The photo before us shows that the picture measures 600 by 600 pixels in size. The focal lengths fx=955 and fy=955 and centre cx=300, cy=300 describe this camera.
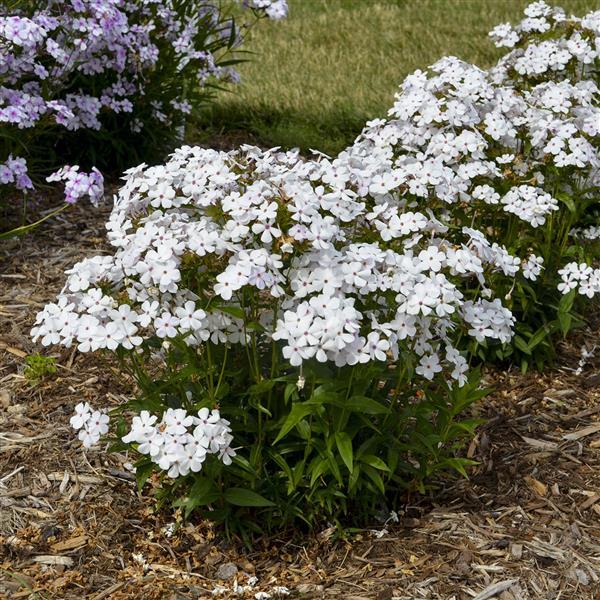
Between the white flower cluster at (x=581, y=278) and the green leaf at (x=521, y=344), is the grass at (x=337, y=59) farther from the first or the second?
the white flower cluster at (x=581, y=278)

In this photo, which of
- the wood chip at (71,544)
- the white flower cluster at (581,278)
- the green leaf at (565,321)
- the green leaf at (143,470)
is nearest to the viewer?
the green leaf at (143,470)

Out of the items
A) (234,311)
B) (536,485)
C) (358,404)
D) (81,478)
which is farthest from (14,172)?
(536,485)

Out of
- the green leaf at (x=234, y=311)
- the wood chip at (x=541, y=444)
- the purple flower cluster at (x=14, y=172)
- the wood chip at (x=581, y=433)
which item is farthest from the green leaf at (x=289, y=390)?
the purple flower cluster at (x=14, y=172)

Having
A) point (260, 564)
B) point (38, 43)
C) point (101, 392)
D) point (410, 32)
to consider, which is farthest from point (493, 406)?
point (410, 32)

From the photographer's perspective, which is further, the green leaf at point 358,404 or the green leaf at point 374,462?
the green leaf at point 374,462

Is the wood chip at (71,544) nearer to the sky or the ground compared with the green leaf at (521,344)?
nearer to the ground

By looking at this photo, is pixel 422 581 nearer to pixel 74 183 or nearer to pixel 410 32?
pixel 74 183

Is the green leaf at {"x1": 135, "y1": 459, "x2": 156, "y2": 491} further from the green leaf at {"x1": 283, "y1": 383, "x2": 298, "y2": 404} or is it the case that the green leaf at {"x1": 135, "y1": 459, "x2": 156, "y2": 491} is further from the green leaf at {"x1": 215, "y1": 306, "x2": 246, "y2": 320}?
the green leaf at {"x1": 215, "y1": 306, "x2": 246, "y2": 320}

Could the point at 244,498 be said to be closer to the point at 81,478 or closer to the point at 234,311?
the point at 234,311

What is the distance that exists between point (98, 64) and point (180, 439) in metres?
2.89

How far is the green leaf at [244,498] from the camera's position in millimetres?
2799

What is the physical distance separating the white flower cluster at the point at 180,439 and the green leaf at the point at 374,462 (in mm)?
440

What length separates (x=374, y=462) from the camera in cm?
279

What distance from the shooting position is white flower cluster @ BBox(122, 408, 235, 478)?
8.19 feet
